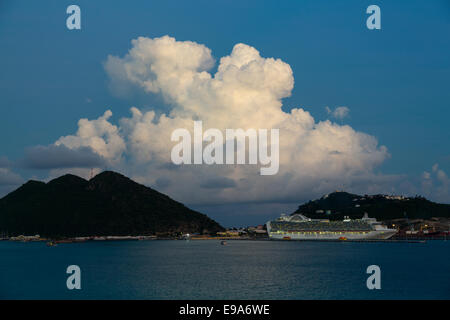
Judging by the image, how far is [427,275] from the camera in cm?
8019

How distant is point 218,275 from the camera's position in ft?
259

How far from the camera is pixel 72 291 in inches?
2502
